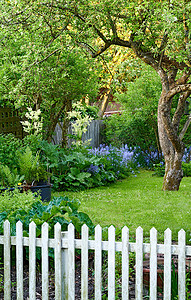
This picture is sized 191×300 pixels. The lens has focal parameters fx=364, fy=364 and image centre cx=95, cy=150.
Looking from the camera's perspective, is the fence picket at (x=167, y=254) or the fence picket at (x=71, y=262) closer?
the fence picket at (x=167, y=254)

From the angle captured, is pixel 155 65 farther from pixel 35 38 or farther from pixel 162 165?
pixel 162 165

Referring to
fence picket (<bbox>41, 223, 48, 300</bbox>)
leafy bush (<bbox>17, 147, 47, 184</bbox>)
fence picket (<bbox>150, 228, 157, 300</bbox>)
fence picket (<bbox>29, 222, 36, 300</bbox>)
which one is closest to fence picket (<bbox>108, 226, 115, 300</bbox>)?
fence picket (<bbox>150, 228, 157, 300</bbox>)

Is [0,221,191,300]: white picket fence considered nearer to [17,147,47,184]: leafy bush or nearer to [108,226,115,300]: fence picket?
[108,226,115,300]: fence picket

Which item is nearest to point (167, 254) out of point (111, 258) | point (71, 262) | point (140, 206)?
point (111, 258)

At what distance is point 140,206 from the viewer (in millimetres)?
7102

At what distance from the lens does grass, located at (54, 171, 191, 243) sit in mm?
5805

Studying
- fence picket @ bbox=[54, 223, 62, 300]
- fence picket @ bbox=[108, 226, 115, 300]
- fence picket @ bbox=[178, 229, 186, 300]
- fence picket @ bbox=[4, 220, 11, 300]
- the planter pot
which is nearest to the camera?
fence picket @ bbox=[178, 229, 186, 300]

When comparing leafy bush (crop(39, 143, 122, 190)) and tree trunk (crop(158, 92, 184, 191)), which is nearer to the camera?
tree trunk (crop(158, 92, 184, 191))

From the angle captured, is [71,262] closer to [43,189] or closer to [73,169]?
[43,189]

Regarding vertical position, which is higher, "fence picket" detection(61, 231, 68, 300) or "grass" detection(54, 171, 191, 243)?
"fence picket" detection(61, 231, 68, 300)

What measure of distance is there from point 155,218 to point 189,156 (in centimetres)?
755

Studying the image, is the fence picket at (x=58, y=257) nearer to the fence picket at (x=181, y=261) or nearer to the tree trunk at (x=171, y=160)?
the fence picket at (x=181, y=261)

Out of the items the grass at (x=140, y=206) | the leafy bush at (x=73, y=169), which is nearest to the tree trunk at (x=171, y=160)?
the grass at (x=140, y=206)

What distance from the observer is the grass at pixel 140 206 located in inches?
229
